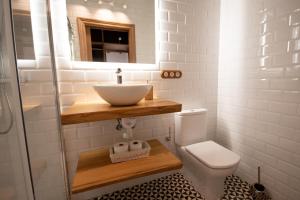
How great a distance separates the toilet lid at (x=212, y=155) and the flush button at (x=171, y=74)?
730 millimetres

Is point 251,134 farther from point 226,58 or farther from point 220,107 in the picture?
point 226,58

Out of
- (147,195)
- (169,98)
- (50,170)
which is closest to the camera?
(50,170)

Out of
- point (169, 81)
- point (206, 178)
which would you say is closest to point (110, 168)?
point (206, 178)

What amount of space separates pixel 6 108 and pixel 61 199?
974mm

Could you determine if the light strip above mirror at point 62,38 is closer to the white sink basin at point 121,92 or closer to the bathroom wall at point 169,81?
the bathroom wall at point 169,81

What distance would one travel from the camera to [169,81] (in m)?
1.60

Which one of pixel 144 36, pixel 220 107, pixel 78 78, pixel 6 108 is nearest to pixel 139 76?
pixel 144 36

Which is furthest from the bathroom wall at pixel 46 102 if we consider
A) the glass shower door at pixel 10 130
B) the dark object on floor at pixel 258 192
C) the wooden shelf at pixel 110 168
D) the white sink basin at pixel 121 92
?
the dark object on floor at pixel 258 192

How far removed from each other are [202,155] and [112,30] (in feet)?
4.54

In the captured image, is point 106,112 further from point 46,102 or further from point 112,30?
point 112,30

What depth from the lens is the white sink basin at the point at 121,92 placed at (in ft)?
3.35

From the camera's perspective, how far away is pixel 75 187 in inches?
37.9

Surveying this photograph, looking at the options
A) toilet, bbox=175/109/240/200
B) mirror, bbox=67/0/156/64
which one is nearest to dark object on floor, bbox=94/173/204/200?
toilet, bbox=175/109/240/200

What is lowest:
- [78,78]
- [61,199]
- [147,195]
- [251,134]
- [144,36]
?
[147,195]
